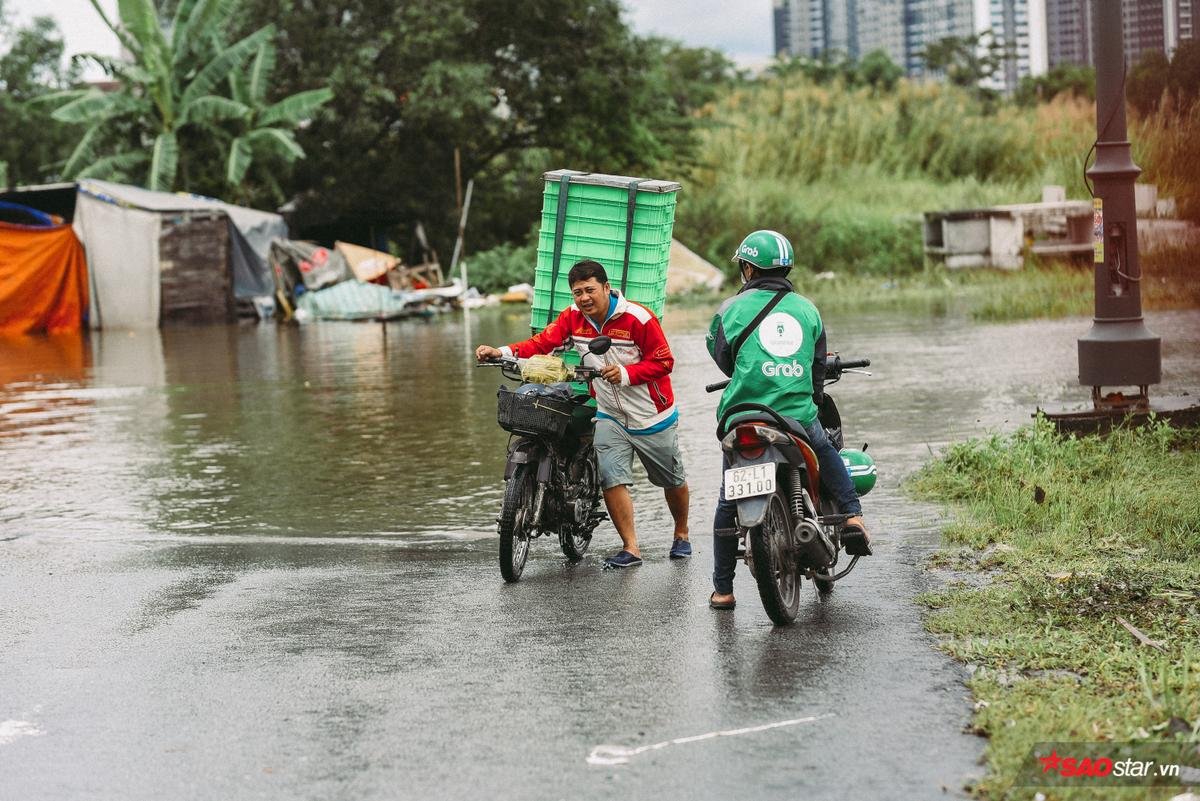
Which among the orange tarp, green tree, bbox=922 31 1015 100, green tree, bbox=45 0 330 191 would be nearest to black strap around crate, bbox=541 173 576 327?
the orange tarp

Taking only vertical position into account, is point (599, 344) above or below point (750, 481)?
above

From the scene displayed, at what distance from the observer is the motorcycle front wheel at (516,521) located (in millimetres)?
7453

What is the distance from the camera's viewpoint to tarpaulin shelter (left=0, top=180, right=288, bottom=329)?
32.0m

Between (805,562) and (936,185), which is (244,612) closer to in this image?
(805,562)

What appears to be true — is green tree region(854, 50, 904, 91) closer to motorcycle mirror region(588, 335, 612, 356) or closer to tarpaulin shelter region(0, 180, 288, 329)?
tarpaulin shelter region(0, 180, 288, 329)

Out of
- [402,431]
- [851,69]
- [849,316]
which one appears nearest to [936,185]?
[849,316]

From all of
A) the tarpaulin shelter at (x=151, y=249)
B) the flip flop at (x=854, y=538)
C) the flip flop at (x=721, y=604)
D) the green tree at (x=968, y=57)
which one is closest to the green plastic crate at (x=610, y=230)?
the flip flop at (x=854, y=538)

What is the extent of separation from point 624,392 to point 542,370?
44 cm

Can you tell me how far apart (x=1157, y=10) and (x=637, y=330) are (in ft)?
17.9

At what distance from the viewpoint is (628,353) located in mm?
7938

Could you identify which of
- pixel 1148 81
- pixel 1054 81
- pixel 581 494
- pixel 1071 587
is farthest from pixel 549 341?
pixel 1054 81

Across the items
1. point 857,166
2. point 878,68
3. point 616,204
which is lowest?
point 616,204

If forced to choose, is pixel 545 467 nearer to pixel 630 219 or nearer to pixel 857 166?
pixel 630 219

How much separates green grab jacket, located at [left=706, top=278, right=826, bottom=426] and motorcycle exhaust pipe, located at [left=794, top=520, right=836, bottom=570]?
483mm
